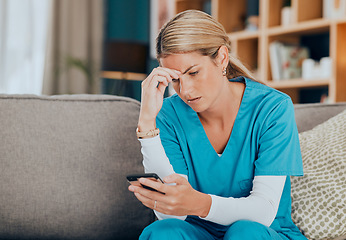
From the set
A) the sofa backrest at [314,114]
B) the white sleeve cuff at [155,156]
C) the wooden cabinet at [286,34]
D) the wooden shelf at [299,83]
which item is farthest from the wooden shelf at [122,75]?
the white sleeve cuff at [155,156]

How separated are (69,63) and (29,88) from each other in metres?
0.41

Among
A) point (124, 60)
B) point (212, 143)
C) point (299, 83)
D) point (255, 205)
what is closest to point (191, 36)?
point (212, 143)

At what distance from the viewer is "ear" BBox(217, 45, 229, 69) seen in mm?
1230

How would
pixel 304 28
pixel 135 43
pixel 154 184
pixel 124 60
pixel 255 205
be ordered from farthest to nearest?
1. pixel 124 60
2. pixel 135 43
3. pixel 304 28
4. pixel 255 205
5. pixel 154 184

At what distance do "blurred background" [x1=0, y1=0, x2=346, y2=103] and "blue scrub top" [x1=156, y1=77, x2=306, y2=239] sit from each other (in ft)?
6.12

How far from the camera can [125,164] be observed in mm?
1370

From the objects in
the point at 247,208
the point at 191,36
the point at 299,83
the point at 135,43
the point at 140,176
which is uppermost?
the point at 135,43

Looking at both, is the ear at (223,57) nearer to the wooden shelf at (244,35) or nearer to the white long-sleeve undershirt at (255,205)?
the white long-sleeve undershirt at (255,205)

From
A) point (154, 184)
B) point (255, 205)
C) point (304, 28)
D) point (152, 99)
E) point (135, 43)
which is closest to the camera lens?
point (154, 184)

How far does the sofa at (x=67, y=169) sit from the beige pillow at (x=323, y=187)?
0.47 meters

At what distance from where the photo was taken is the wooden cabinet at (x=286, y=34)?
295cm

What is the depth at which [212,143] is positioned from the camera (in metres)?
1.31

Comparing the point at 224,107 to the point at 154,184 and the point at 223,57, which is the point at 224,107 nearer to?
the point at 223,57

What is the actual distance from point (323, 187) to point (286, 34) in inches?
92.0
